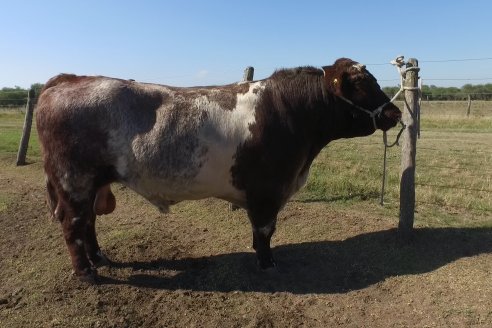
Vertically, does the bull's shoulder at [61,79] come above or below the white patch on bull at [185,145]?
above

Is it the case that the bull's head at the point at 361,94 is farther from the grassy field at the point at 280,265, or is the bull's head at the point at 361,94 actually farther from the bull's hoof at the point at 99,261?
the bull's hoof at the point at 99,261

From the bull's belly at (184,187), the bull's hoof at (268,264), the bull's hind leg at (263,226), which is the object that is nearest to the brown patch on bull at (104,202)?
the bull's belly at (184,187)

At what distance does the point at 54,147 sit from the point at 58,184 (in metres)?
0.40

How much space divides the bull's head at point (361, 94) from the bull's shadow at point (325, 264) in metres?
1.51

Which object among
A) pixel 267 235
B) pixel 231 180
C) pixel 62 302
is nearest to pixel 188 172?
pixel 231 180

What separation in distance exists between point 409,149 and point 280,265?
2.11 m

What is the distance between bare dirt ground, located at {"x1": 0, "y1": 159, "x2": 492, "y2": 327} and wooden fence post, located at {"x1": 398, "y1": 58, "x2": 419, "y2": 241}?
27 centimetres

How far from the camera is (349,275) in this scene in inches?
192

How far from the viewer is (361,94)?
4.91m

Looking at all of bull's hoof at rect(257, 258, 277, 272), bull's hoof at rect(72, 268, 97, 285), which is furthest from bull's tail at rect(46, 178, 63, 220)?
bull's hoof at rect(257, 258, 277, 272)

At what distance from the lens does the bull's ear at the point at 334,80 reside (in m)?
4.79

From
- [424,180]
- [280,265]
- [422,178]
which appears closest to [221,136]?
[280,265]

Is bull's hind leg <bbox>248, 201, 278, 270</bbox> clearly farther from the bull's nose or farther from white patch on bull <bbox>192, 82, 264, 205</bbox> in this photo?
the bull's nose

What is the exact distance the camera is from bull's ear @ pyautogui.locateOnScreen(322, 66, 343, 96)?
479 centimetres
